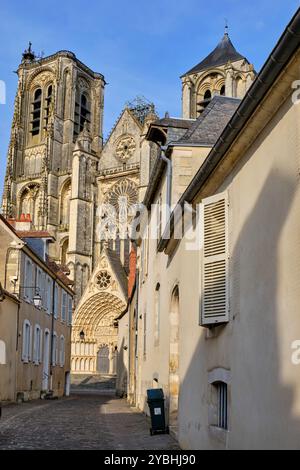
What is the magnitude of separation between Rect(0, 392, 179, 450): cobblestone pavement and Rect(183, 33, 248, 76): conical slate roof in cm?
4244

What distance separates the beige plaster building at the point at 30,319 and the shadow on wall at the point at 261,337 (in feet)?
41.6

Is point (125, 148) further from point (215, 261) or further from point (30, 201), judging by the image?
point (215, 261)

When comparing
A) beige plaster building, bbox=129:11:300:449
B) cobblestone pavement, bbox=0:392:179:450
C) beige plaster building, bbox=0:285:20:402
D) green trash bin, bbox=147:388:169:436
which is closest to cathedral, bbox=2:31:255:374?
beige plaster building, bbox=0:285:20:402

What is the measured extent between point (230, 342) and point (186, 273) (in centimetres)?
304

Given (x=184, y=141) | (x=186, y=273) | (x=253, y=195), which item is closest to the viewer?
(x=253, y=195)

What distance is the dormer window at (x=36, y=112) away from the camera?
6294cm

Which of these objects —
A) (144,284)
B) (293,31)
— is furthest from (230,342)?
(144,284)

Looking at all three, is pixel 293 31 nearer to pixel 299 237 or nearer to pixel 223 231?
pixel 299 237

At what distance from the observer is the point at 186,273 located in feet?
33.1

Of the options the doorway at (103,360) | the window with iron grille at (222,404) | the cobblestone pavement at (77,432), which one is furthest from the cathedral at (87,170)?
the window with iron grille at (222,404)

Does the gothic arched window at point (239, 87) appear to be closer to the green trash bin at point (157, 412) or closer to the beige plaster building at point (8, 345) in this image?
the beige plaster building at point (8, 345)

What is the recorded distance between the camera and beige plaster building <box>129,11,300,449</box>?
17.4ft

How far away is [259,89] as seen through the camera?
18.8 ft

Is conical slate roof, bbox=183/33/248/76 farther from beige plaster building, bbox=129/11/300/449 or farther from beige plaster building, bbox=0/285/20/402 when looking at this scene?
beige plaster building, bbox=129/11/300/449
